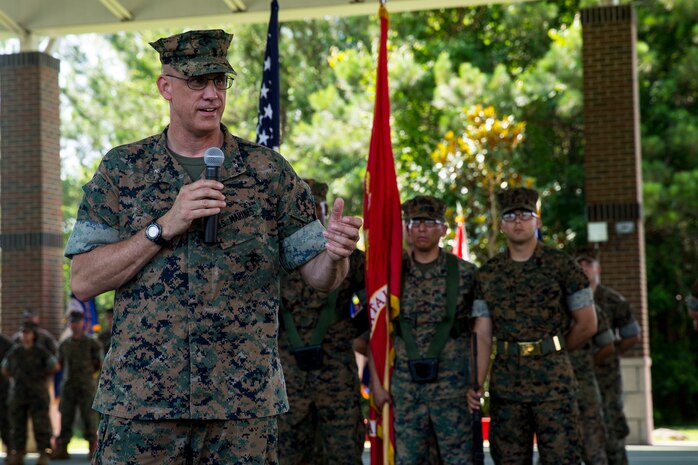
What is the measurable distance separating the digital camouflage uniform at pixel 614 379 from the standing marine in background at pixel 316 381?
141 inches

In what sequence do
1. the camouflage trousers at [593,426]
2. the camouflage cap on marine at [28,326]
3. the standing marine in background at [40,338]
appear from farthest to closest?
the standing marine in background at [40,338] < the camouflage cap on marine at [28,326] < the camouflage trousers at [593,426]

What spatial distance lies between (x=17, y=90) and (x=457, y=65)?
42.5ft

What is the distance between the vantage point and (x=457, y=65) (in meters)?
28.2

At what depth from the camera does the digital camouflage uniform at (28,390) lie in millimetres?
16156

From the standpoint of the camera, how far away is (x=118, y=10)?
1427 centimetres

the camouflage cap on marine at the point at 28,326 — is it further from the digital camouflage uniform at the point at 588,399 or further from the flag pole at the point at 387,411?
the flag pole at the point at 387,411

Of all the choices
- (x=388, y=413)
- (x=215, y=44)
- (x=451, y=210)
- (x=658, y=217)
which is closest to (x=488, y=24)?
(x=658, y=217)

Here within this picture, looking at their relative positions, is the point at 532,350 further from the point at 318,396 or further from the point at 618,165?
the point at 618,165

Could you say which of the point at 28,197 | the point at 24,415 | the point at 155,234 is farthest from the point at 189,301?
the point at 28,197

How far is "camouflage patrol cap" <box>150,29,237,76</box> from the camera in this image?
4020mm

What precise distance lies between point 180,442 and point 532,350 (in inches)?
174

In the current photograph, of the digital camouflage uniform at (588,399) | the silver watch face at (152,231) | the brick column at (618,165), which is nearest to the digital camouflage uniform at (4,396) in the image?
the brick column at (618,165)

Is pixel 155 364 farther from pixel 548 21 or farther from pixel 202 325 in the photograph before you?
pixel 548 21

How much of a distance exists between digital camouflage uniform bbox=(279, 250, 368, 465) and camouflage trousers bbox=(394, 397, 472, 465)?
0.28 metres
